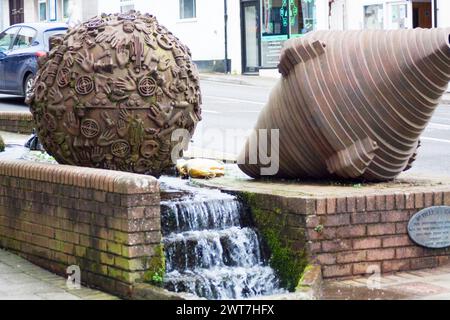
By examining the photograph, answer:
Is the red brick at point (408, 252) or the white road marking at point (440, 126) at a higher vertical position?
the red brick at point (408, 252)

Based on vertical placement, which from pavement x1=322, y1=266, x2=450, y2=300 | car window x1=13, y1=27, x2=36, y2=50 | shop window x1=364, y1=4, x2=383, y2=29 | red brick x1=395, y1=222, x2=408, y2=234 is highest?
shop window x1=364, y1=4, x2=383, y2=29

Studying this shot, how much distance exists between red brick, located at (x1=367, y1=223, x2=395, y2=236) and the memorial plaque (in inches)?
6.6

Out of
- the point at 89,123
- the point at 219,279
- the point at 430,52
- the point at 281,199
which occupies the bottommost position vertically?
the point at 219,279

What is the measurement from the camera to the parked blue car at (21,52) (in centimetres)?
2002

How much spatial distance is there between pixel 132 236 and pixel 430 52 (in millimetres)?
2905

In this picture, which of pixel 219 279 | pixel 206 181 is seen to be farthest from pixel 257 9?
pixel 219 279

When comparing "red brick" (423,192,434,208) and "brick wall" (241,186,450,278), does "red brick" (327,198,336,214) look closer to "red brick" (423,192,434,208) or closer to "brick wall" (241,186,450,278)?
"brick wall" (241,186,450,278)

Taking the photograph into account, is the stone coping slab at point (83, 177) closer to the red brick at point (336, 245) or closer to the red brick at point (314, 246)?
the red brick at point (314, 246)

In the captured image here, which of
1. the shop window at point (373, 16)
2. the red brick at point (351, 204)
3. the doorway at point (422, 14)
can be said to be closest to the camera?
the red brick at point (351, 204)

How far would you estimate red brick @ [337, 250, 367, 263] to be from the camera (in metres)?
7.72

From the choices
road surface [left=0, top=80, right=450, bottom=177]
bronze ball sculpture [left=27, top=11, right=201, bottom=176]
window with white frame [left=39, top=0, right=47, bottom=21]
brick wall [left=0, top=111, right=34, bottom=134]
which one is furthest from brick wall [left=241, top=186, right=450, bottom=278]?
window with white frame [left=39, top=0, right=47, bottom=21]

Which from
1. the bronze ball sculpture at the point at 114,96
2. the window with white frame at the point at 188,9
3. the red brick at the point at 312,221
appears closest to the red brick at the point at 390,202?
the red brick at the point at 312,221

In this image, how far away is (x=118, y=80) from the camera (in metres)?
8.36
